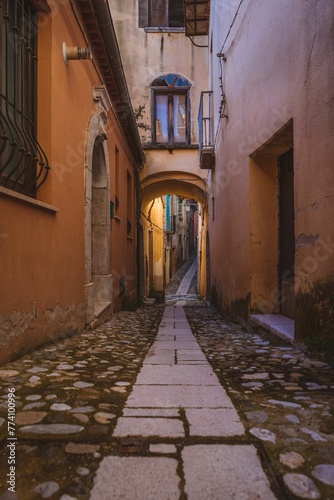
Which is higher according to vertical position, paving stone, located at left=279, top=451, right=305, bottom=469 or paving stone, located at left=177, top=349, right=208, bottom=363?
paving stone, located at left=279, top=451, right=305, bottom=469

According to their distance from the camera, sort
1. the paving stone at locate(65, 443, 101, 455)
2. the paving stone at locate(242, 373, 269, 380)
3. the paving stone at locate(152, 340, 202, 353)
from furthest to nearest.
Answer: the paving stone at locate(152, 340, 202, 353) → the paving stone at locate(242, 373, 269, 380) → the paving stone at locate(65, 443, 101, 455)

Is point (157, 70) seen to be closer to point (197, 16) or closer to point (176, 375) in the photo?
point (197, 16)

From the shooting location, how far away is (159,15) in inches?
484

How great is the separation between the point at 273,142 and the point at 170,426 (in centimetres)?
382

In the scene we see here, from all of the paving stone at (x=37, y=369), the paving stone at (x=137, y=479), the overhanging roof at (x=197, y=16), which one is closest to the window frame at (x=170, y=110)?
the overhanging roof at (x=197, y=16)

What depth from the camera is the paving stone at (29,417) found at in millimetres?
1829

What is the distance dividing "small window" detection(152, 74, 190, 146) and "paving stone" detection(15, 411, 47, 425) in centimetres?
1120

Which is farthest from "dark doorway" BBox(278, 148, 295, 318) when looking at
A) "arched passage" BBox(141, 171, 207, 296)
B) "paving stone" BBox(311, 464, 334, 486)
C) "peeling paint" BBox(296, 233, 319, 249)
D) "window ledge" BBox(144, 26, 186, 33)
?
"window ledge" BBox(144, 26, 186, 33)

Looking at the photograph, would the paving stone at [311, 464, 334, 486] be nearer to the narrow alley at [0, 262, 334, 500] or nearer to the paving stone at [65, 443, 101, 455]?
the narrow alley at [0, 262, 334, 500]

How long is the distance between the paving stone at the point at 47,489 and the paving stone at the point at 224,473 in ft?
1.55

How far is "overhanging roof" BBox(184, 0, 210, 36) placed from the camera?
404 inches

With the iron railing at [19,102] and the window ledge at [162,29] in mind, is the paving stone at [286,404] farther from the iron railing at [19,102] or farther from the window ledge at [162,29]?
the window ledge at [162,29]

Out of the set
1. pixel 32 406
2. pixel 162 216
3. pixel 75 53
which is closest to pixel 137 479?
pixel 32 406

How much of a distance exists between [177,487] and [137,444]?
355 mm
